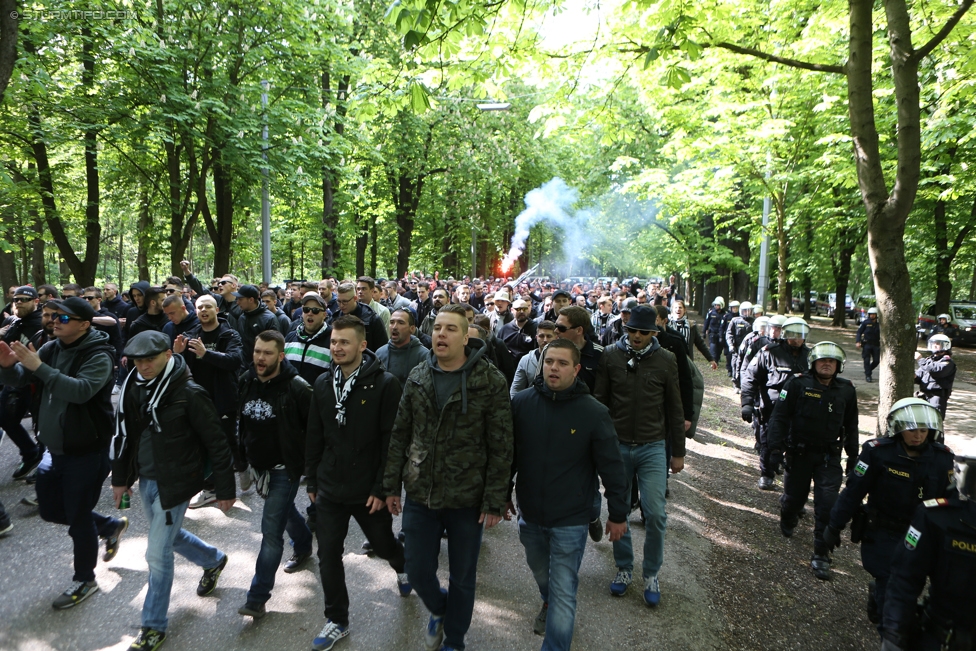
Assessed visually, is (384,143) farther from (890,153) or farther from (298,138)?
(890,153)

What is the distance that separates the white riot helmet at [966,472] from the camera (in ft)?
10.7

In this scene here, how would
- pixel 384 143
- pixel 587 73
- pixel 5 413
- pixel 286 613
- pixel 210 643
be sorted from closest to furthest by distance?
pixel 210 643 < pixel 286 613 < pixel 5 413 < pixel 587 73 < pixel 384 143

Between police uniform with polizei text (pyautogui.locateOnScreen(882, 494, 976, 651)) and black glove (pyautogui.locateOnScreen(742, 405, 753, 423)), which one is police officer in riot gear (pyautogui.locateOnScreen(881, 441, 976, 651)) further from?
black glove (pyautogui.locateOnScreen(742, 405, 753, 423))

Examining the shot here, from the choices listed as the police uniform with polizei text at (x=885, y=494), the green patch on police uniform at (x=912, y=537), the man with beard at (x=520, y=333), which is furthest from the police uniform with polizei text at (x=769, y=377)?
the green patch on police uniform at (x=912, y=537)

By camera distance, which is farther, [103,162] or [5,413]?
[103,162]

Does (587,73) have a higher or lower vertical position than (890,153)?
lower

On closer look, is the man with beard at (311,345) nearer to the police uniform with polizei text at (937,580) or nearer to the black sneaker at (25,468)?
the black sneaker at (25,468)

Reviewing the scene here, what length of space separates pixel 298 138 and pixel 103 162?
5568 mm

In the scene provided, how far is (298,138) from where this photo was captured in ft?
45.3

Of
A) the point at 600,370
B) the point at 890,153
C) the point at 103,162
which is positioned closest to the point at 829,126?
the point at 890,153

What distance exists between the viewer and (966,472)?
3330 mm

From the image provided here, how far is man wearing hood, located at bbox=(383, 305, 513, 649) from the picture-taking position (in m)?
3.27

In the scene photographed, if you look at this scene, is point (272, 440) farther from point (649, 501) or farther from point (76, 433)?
point (649, 501)

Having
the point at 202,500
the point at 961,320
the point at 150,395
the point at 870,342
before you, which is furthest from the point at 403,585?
the point at 961,320
